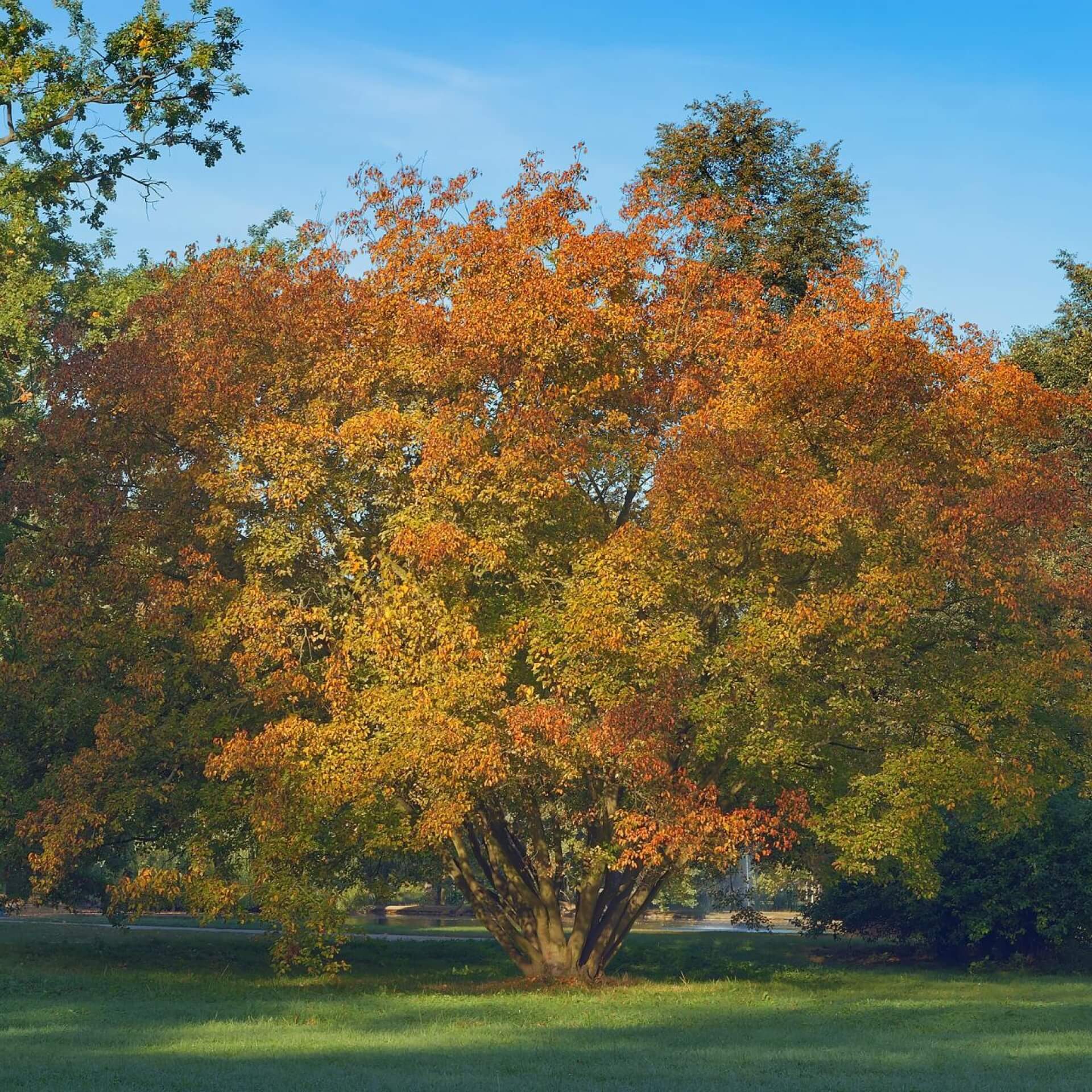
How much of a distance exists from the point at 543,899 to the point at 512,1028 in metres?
8.85

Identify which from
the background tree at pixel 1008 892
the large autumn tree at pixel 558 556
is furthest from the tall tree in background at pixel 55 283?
the background tree at pixel 1008 892

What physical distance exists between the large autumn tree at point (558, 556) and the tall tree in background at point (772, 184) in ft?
42.6

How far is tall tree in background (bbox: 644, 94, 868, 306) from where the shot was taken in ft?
132

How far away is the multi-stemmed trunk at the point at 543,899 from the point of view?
27734 millimetres

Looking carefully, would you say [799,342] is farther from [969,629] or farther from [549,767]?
[549,767]

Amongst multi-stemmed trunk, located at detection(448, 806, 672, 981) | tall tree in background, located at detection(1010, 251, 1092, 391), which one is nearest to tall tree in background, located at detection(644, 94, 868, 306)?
tall tree in background, located at detection(1010, 251, 1092, 391)

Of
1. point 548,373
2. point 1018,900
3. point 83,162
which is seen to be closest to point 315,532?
point 548,373

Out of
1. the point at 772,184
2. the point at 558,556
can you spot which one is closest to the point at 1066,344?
the point at 772,184

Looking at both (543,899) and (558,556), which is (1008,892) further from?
(558,556)

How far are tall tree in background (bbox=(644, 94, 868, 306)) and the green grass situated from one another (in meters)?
19.7

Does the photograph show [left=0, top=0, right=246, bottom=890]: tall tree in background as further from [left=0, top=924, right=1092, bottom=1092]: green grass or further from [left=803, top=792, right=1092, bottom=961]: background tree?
[left=803, top=792, right=1092, bottom=961]: background tree

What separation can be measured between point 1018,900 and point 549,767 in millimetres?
14845

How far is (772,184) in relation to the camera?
41562 mm

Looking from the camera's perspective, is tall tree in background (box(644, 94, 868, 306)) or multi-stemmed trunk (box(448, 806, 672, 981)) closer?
multi-stemmed trunk (box(448, 806, 672, 981))
